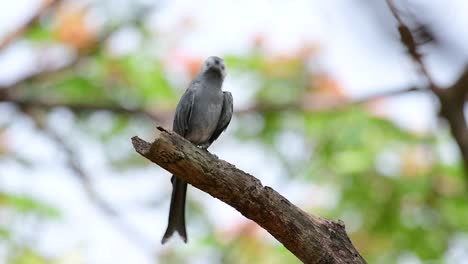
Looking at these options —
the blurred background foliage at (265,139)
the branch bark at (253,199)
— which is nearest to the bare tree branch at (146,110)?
the blurred background foliage at (265,139)

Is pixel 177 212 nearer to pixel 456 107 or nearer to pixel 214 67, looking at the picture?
pixel 214 67

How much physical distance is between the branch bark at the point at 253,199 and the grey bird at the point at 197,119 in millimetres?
1178

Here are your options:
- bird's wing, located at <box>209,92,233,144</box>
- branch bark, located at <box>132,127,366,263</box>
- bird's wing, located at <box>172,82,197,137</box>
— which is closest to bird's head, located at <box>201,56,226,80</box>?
bird's wing, located at <box>209,92,233,144</box>

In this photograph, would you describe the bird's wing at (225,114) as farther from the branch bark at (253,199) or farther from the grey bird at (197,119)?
the branch bark at (253,199)

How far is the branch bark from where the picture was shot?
4.08m

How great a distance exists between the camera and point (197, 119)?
557 cm

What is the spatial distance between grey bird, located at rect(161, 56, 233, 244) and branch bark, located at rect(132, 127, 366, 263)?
3.86ft

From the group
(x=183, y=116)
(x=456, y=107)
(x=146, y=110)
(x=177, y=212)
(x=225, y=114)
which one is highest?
(x=146, y=110)

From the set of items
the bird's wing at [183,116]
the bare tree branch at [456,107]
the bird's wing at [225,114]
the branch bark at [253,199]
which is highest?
the bare tree branch at [456,107]

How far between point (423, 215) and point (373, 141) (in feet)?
3.62

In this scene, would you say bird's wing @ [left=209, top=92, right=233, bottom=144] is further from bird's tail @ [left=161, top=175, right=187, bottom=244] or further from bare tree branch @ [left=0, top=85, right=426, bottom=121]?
bare tree branch @ [left=0, top=85, right=426, bottom=121]

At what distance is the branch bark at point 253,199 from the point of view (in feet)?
13.4

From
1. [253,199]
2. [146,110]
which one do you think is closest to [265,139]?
[146,110]

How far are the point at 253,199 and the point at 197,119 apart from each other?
1495mm
